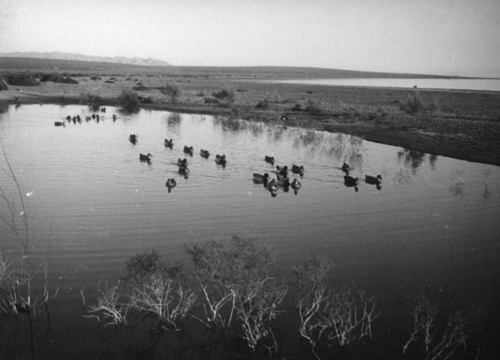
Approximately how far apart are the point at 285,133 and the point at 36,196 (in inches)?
819

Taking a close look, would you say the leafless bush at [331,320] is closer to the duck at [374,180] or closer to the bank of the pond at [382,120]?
the duck at [374,180]

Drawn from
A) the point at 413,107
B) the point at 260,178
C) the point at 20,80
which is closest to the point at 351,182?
the point at 260,178

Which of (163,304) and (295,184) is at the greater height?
(295,184)

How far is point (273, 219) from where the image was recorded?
15328 millimetres

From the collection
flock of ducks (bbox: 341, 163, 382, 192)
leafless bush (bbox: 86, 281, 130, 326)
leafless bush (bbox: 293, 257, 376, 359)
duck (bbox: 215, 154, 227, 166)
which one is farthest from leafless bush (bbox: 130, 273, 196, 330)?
duck (bbox: 215, 154, 227, 166)

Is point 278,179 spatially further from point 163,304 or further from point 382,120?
point 382,120

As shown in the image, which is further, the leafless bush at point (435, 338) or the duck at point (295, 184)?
the duck at point (295, 184)

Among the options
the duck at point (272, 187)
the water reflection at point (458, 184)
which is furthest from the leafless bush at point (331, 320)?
the water reflection at point (458, 184)

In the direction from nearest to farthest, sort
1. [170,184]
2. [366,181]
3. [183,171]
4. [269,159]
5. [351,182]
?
[170,184]
[351,182]
[366,181]
[183,171]
[269,159]

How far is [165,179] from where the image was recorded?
2019cm

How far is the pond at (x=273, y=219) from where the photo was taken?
10148 mm

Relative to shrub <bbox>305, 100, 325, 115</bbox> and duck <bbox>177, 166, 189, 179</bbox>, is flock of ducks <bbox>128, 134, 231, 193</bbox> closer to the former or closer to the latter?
duck <bbox>177, 166, 189, 179</bbox>

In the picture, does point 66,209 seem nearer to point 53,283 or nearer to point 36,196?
point 36,196

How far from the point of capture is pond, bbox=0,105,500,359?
10.1m
